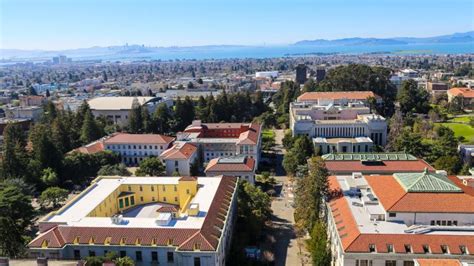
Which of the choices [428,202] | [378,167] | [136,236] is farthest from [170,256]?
[378,167]

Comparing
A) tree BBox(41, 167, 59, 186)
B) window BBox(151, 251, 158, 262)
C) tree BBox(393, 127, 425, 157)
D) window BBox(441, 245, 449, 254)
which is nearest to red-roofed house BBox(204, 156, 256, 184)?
tree BBox(41, 167, 59, 186)

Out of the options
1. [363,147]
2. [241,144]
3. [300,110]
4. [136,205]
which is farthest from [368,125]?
[136,205]

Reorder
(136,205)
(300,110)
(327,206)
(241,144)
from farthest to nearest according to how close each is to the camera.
A: 1. (300,110)
2. (241,144)
3. (136,205)
4. (327,206)

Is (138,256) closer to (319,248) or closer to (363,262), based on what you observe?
(319,248)

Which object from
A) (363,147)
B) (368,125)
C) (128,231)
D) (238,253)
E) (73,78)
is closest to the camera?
(128,231)

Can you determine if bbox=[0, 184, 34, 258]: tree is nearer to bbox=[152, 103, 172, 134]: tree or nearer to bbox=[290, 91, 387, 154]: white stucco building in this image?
bbox=[152, 103, 172, 134]: tree

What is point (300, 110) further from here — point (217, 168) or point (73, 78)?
point (73, 78)
